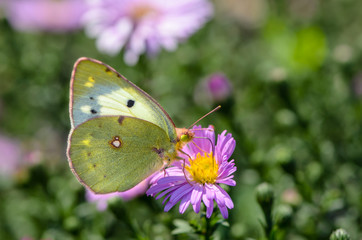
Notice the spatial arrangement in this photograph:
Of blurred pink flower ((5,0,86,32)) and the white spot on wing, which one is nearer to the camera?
the white spot on wing

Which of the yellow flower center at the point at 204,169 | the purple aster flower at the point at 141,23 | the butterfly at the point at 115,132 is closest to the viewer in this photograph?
the yellow flower center at the point at 204,169

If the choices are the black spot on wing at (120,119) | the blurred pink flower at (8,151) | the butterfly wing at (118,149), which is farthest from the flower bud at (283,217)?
the blurred pink flower at (8,151)

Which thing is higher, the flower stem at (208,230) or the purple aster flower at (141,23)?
the purple aster flower at (141,23)

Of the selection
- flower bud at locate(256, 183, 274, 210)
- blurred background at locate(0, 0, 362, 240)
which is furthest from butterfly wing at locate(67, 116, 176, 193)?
flower bud at locate(256, 183, 274, 210)

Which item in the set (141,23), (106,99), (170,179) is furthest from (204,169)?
(141,23)

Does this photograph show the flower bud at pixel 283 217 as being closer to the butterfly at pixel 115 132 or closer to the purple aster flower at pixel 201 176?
the purple aster flower at pixel 201 176

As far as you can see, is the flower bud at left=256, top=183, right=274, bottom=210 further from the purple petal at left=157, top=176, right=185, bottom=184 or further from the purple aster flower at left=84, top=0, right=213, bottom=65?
the purple aster flower at left=84, top=0, right=213, bottom=65

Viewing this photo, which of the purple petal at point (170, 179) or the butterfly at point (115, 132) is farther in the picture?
the butterfly at point (115, 132)
